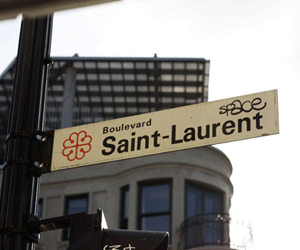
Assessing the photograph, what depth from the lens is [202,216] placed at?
17672 mm

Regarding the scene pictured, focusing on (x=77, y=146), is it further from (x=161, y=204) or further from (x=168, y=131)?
(x=161, y=204)

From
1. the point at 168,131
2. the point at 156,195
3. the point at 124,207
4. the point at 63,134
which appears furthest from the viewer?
the point at 124,207

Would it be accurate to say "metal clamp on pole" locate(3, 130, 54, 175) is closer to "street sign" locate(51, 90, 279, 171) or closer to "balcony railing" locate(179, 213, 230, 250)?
"street sign" locate(51, 90, 279, 171)

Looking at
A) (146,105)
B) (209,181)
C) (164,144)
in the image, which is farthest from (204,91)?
(164,144)

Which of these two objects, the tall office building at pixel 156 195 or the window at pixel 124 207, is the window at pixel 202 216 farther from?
the window at pixel 124 207

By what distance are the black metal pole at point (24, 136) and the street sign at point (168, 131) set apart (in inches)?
10.7

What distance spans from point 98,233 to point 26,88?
1.61 metres

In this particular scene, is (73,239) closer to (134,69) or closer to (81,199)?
(81,199)

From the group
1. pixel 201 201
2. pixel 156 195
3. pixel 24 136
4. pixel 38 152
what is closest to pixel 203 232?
pixel 201 201

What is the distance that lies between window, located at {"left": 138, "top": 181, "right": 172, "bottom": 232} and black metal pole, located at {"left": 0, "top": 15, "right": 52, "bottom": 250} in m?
13.2

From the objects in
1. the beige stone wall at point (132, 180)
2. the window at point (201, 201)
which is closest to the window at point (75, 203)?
the beige stone wall at point (132, 180)

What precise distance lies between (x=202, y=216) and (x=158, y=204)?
145 cm

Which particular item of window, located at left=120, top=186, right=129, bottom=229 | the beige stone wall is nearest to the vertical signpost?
the beige stone wall

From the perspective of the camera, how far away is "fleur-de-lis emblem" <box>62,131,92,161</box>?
4660 mm
